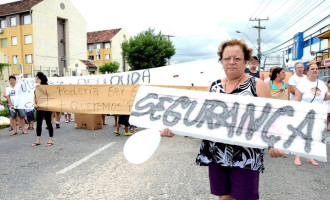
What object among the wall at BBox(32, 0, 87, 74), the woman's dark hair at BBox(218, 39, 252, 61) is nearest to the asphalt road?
the woman's dark hair at BBox(218, 39, 252, 61)

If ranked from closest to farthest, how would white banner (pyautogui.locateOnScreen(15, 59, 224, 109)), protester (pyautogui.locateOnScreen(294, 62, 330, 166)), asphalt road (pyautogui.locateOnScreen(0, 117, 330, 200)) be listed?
asphalt road (pyautogui.locateOnScreen(0, 117, 330, 200)), protester (pyautogui.locateOnScreen(294, 62, 330, 166)), white banner (pyautogui.locateOnScreen(15, 59, 224, 109))

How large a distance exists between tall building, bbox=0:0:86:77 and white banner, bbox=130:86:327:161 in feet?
122

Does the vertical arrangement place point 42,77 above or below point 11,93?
above

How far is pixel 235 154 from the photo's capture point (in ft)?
7.14

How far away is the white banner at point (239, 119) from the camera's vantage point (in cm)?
206

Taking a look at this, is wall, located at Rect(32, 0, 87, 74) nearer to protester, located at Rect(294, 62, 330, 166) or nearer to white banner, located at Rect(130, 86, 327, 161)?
protester, located at Rect(294, 62, 330, 166)

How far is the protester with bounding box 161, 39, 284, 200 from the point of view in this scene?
83.6 inches

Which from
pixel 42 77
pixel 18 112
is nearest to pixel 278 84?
pixel 42 77

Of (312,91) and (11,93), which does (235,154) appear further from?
(11,93)

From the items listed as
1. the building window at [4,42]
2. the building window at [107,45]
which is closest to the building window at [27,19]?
the building window at [4,42]

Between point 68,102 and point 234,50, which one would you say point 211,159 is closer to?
point 234,50

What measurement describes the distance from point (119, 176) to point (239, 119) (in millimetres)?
2642

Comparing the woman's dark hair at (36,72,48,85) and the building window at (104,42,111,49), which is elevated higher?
the building window at (104,42,111,49)

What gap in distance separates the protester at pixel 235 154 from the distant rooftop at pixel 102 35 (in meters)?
60.5
